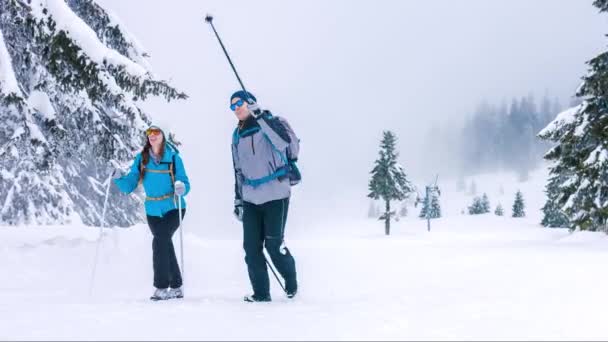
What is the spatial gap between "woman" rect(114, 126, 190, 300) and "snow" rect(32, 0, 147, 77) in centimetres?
228

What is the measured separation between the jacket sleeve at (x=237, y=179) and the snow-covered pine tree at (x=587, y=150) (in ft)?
43.1

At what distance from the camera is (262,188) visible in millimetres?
5414

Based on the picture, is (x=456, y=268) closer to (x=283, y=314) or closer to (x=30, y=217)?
(x=283, y=314)

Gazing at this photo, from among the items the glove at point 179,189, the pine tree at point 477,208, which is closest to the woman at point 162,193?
the glove at point 179,189

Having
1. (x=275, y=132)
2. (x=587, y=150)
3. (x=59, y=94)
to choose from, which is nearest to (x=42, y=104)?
(x=59, y=94)

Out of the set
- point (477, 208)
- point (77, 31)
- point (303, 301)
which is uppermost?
point (477, 208)

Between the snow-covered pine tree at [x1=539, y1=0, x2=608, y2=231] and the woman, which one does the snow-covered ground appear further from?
the snow-covered pine tree at [x1=539, y1=0, x2=608, y2=231]

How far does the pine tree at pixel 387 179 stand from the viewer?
52.0 meters

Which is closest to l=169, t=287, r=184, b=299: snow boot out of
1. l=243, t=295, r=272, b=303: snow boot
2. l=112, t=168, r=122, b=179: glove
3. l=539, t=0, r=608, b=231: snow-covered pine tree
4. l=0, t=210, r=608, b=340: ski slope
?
l=0, t=210, r=608, b=340: ski slope

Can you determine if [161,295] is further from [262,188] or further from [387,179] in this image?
[387,179]

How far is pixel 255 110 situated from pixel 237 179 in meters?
0.80

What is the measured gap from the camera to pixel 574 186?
63.8ft

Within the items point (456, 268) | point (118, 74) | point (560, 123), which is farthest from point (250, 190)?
point (560, 123)

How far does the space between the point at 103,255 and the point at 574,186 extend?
16.6m
